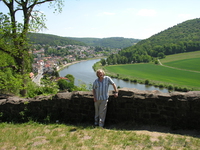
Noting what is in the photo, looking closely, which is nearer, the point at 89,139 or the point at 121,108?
the point at 89,139

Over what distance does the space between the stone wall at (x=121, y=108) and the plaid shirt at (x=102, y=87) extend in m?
0.51

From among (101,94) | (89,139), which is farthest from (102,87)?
(89,139)

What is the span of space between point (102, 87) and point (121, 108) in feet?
3.06

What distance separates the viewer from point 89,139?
14.1 feet

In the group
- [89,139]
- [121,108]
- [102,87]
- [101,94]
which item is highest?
[102,87]

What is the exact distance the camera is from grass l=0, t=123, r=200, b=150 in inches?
154

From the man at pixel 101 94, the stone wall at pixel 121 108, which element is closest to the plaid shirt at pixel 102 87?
the man at pixel 101 94

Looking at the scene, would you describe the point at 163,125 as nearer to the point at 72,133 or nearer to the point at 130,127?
the point at 130,127

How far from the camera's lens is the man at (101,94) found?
5.04m

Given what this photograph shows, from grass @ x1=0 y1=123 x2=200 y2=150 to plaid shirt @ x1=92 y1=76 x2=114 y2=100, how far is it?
2.69ft

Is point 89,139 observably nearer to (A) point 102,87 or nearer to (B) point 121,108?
(A) point 102,87

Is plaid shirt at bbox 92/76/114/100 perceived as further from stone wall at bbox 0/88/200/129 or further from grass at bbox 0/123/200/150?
grass at bbox 0/123/200/150

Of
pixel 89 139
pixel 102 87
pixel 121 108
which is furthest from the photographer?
pixel 121 108

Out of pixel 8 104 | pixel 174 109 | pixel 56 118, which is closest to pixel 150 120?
pixel 174 109
